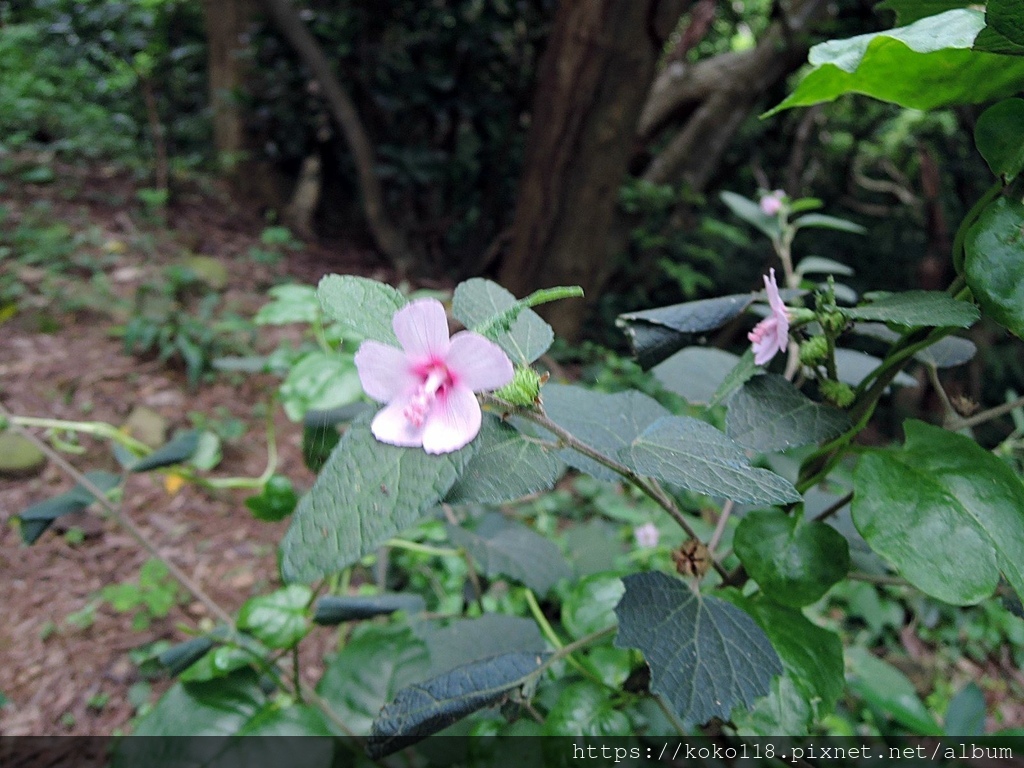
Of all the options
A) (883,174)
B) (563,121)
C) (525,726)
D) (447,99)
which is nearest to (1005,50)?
(525,726)

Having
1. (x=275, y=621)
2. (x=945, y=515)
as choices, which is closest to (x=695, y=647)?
(x=945, y=515)

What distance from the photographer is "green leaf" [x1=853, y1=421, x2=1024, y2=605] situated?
0.42 metres

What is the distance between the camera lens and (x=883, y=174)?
4020 mm

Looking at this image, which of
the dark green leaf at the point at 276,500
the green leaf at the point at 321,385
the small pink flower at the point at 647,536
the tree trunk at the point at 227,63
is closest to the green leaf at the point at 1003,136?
the green leaf at the point at 321,385

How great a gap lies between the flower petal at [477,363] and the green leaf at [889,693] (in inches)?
49.4

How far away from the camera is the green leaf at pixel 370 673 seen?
885mm

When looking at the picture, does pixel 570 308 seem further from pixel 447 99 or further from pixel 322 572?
pixel 322 572

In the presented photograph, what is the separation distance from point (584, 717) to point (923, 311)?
510 mm

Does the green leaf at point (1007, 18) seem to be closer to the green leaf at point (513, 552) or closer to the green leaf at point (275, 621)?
the green leaf at point (513, 552)

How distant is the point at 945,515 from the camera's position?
1.46 ft

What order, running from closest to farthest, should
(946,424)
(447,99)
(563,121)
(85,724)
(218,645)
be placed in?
(946,424), (218,645), (85,724), (563,121), (447,99)

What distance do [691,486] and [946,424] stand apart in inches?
16.7

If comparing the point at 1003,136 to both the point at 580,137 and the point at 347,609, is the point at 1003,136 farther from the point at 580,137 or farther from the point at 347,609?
the point at 580,137

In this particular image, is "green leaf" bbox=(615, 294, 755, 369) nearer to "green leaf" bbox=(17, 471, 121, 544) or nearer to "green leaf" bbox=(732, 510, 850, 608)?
"green leaf" bbox=(732, 510, 850, 608)
